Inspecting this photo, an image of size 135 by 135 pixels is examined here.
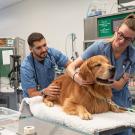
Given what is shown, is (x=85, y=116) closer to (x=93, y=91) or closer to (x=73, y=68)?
(x=93, y=91)

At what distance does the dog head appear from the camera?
1496 mm

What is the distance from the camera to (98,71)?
60.3 inches

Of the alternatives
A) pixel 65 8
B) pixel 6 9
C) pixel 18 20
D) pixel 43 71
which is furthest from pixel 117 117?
pixel 6 9

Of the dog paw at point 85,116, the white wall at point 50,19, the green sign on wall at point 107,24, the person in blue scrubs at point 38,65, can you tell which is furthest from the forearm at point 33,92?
the white wall at point 50,19

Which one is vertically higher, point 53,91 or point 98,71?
point 98,71

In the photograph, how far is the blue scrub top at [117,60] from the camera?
5.70ft

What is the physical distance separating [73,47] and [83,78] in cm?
327

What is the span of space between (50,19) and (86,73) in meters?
3.93

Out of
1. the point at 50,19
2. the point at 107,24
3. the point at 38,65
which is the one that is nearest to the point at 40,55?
the point at 38,65

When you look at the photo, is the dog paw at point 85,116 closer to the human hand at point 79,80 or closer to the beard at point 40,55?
the human hand at point 79,80

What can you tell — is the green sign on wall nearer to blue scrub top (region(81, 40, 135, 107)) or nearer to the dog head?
blue scrub top (region(81, 40, 135, 107))

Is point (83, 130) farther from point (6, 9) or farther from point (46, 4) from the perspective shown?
point (6, 9)

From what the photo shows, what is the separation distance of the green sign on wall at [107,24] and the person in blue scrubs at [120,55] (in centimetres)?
150

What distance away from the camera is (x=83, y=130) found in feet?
3.90
